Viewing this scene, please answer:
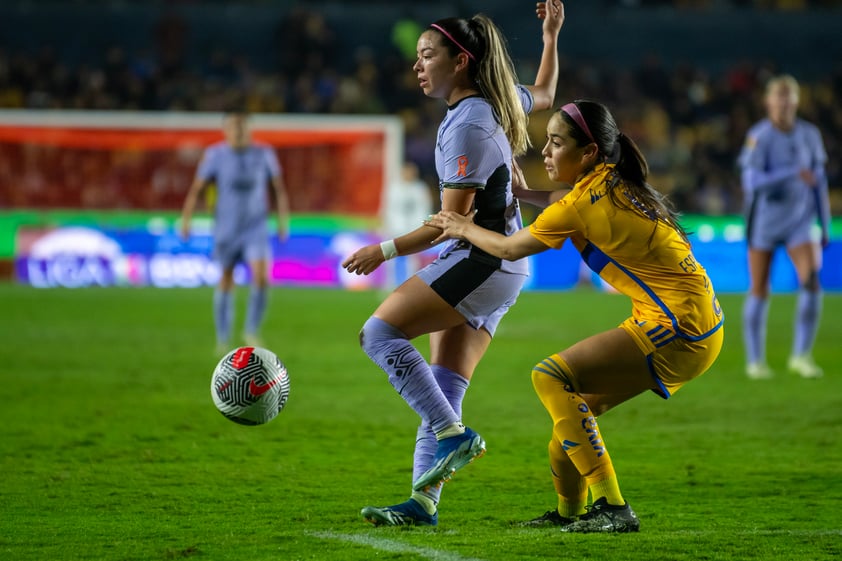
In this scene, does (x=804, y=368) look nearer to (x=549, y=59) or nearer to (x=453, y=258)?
(x=549, y=59)

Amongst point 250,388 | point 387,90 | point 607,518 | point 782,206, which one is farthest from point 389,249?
point 387,90

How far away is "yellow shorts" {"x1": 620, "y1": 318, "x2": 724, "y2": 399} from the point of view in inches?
193

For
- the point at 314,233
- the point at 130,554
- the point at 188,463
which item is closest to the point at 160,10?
the point at 314,233

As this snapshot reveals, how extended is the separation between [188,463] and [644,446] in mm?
2909

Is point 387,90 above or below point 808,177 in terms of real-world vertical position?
above

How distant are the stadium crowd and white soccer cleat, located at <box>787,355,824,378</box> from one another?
13.1m

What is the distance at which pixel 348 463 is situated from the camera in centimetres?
691

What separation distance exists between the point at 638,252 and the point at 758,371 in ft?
21.8

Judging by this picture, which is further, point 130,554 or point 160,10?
point 160,10

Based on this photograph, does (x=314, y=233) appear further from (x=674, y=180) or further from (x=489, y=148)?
(x=489, y=148)

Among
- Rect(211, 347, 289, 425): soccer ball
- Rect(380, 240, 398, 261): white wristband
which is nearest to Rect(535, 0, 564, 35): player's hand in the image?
Rect(380, 240, 398, 261): white wristband

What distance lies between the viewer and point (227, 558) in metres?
4.61

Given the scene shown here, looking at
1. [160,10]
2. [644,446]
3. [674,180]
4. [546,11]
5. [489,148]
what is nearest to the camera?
[489,148]

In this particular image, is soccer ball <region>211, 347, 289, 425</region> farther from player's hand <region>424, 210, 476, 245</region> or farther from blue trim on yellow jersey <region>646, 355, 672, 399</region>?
blue trim on yellow jersey <region>646, 355, 672, 399</region>
